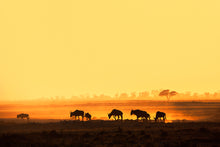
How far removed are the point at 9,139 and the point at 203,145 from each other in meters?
15.4

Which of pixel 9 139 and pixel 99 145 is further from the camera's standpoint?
pixel 9 139

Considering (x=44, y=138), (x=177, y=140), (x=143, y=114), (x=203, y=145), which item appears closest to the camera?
(x=203, y=145)

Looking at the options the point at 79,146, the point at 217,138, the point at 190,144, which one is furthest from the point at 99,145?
the point at 217,138

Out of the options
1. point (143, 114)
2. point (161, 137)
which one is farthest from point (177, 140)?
point (143, 114)

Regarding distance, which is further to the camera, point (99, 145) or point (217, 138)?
point (217, 138)

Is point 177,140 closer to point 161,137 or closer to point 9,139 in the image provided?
point 161,137

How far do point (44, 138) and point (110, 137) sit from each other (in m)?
5.77

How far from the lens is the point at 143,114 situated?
45.0 metres

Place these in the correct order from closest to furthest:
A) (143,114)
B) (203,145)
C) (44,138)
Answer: (203,145)
(44,138)
(143,114)

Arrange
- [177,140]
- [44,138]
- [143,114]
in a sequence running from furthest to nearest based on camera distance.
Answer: [143,114] → [44,138] → [177,140]

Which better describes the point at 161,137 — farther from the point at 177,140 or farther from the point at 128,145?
the point at 128,145

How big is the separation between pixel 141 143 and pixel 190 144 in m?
3.66

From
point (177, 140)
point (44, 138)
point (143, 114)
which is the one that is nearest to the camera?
point (177, 140)

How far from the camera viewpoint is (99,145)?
23.4m
